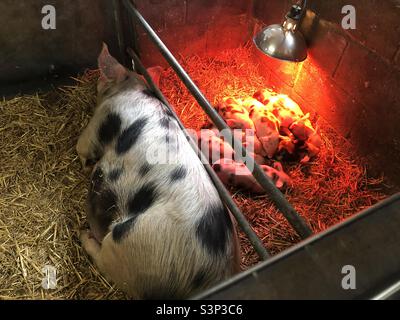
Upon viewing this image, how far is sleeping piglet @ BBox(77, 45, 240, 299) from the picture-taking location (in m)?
1.55

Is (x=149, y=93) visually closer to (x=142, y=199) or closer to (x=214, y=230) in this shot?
(x=142, y=199)

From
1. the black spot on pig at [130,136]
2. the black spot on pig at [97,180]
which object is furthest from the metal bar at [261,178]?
the black spot on pig at [97,180]

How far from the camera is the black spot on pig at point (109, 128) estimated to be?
218 centimetres

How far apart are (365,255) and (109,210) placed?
4.75ft

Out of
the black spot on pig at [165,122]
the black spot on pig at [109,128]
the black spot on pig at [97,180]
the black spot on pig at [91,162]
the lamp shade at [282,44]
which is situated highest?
the lamp shade at [282,44]

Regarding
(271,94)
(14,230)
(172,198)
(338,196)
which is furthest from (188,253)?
(271,94)

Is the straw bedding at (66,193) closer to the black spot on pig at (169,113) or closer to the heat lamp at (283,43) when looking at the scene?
the black spot on pig at (169,113)

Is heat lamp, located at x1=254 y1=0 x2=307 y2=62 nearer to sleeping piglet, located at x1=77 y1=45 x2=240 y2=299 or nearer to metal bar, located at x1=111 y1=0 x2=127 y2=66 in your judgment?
sleeping piglet, located at x1=77 y1=45 x2=240 y2=299

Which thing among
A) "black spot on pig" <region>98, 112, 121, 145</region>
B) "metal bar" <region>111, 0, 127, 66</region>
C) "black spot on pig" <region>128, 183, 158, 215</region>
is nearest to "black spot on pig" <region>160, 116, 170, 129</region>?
"black spot on pig" <region>98, 112, 121, 145</region>

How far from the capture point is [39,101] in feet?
9.63

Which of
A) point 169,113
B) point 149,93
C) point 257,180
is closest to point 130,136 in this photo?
point 169,113

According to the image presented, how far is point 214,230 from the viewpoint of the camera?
63.0 inches

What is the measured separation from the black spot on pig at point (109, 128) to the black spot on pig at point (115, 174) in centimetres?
25
